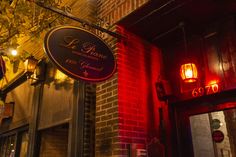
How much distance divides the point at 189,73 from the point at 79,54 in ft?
5.22

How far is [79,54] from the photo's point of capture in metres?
3.66

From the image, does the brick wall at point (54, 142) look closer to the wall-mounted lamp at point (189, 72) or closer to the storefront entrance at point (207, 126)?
the storefront entrance at point (207, 126)

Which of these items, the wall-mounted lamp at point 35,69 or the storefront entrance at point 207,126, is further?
the wall-mounted lamp at point 35,69

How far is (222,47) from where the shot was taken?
4.04 metres

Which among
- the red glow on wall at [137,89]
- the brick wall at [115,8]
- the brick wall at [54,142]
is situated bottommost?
the brick wall at [54,142]

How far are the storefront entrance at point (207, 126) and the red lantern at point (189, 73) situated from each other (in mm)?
385

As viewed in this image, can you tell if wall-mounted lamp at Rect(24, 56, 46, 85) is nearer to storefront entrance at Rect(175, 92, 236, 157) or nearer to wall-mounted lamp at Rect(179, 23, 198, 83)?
storefront entrance at Rect(175, 92, 236, 157)

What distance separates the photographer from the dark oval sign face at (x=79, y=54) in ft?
11.3

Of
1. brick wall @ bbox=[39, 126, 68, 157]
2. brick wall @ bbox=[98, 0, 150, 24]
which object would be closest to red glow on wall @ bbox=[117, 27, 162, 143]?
brick wall @ bbox=[98, 0, 150, 24]

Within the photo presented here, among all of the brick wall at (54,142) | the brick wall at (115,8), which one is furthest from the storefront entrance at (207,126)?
the brick wall at (54,142)

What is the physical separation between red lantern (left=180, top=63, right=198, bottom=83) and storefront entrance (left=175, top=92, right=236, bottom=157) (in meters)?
0.39

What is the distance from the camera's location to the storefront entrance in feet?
12.7

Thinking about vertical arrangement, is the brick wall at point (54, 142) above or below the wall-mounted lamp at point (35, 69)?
below

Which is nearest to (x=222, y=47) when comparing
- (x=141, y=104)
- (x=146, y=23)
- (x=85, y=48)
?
(x=146, y=23)
